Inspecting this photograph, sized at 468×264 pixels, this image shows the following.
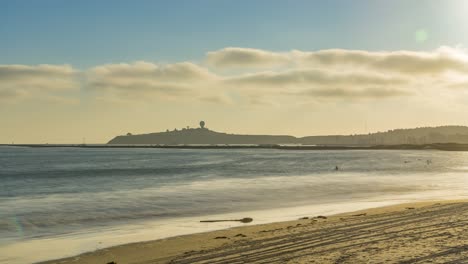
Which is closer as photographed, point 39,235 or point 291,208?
point 39,235

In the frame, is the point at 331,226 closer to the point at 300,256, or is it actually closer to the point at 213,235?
the point at 213,235

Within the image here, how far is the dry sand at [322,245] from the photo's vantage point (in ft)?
45.9

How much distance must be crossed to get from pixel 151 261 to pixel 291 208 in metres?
18.2

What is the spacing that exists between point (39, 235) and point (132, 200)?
1625cm

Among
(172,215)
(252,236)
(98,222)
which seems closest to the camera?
(252,236)

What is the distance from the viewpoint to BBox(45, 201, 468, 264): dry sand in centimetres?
1399

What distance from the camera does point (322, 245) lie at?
16.0m

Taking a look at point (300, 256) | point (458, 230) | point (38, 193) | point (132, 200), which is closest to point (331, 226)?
point (458, 230)

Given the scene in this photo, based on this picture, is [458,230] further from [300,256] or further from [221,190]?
[221,190]

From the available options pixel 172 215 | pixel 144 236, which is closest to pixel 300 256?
pixel 144 236

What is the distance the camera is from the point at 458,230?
693 inches

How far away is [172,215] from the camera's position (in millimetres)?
29781

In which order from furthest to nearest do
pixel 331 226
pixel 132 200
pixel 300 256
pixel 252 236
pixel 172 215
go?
pixel 132 200 < pixel 172 215 < pixel 331 226 < pixel 252 236 < pixel 300 256

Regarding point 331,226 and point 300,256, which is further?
point 331,226
